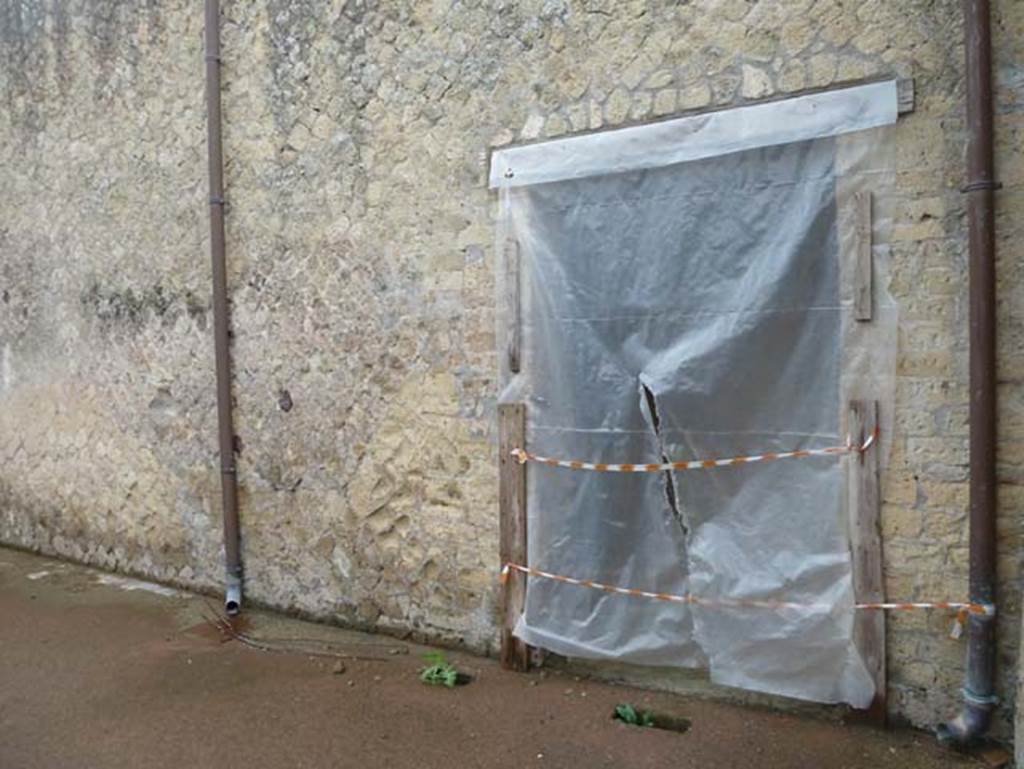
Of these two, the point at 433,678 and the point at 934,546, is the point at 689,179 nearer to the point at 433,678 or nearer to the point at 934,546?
the point at 934,546

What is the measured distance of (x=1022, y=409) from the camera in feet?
9.08

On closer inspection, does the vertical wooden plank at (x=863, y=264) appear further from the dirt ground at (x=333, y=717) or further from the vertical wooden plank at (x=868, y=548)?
the dirt ground at (x=333, y=717)

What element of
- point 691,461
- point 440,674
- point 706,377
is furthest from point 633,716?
point 706,377

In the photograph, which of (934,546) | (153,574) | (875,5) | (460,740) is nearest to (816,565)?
(934,546)

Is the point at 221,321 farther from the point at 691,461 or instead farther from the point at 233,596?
the point at 691,461

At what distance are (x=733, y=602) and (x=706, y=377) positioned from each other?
0.91 meters

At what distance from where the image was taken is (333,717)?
3.43m

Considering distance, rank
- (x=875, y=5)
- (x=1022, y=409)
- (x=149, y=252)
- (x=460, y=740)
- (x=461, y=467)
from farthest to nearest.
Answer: (x=149, y=252) → (x=461, y=467) → (x=460, y=740) → (x=875, y=5) → (x=1022, y=409)

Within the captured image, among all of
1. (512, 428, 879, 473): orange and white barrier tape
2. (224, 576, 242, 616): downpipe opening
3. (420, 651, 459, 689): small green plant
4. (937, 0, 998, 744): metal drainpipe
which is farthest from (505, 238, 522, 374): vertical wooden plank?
(224, 576, 242, 616): downpipe opening

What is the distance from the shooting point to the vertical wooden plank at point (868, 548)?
3016 mm

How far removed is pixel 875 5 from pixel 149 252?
14.6 ft

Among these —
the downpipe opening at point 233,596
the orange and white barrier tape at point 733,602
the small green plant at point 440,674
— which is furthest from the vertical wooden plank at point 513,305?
the downpipe opening at point 233,596

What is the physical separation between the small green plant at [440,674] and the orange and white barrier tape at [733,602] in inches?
18.9

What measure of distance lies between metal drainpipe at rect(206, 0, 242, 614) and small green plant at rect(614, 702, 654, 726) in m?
2.57
